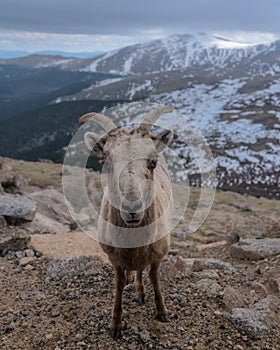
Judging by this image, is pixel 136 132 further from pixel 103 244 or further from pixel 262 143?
pixel 262 143

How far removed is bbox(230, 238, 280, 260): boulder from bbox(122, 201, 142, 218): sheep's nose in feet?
26.4

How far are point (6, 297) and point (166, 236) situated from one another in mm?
5023

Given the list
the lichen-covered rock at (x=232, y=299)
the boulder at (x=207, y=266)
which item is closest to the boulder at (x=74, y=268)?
the boulder at (x=207, y=266)

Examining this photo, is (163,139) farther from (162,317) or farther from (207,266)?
(207,266)

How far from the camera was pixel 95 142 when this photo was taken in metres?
8.12

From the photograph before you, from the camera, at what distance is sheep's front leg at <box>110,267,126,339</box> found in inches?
346

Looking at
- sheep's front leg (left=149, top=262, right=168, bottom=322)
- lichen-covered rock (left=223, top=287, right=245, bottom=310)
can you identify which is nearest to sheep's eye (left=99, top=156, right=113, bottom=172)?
sheep's front leg (left=149, top=262, right=168, bottom=322)

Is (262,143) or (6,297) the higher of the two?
(6,297)

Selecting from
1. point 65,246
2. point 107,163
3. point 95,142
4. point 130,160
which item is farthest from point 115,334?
point 65,246

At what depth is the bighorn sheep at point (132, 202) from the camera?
7023 millimetres

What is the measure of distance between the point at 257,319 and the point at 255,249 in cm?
515

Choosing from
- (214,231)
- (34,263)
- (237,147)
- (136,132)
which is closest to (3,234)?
(34,263)

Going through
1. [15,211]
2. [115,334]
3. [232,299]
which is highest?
[232,299]

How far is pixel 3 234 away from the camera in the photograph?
15.2 m
